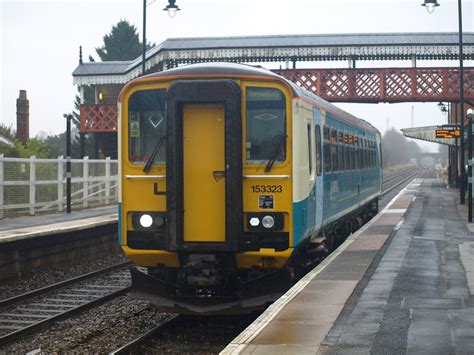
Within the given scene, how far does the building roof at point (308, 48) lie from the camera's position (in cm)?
3650

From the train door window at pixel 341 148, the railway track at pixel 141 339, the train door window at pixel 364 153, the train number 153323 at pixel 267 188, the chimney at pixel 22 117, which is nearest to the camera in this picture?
the railway track at pixel 141 339

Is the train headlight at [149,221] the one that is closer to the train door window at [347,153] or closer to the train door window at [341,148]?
the train door window at [341,148]

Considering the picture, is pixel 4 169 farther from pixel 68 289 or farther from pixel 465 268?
pixel 465 268

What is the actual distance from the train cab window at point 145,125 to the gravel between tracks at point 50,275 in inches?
179

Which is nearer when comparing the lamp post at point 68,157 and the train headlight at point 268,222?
the train headlight at point 268,222

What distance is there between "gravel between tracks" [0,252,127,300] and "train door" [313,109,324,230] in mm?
5389

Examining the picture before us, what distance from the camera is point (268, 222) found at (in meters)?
9.80

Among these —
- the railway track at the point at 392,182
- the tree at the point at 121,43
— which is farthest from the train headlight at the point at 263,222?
the tree at the point at 121,43

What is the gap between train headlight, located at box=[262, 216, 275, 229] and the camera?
979 centimetres

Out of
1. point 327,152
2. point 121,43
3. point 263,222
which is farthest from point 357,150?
point 121,43

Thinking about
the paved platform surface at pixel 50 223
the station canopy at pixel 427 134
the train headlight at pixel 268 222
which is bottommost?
the paved platform surface at pixel 50 223

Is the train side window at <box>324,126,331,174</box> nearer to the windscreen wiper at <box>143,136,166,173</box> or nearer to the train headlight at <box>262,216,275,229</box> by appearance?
the train headlight at <box>262,216,275,229</box>

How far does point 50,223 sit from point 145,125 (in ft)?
29.8

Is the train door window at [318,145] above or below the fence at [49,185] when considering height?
above
